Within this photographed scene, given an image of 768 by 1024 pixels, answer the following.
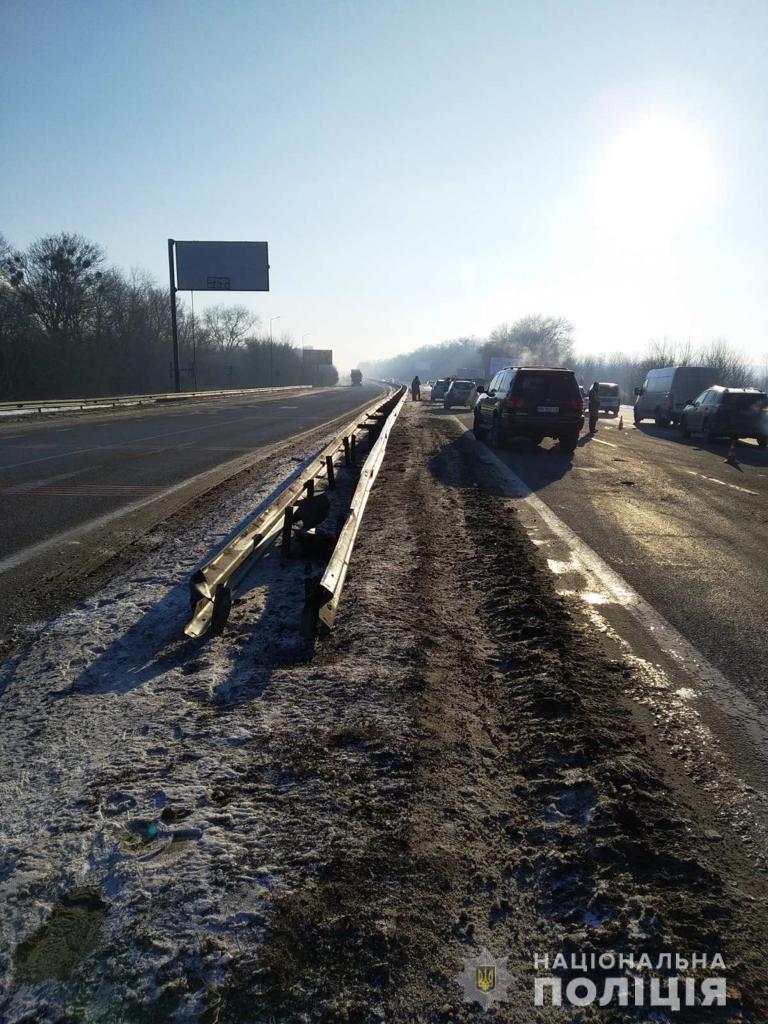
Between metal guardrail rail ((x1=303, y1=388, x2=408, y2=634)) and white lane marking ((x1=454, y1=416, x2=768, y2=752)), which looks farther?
metal guardrail rail ((x1=303, y1=388, x2=408, y2=634))

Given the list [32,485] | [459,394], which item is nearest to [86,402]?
[459,394]

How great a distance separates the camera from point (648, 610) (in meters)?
5.38

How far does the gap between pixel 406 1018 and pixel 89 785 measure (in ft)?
5.45

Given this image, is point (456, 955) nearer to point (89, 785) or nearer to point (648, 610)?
point (89, 785)

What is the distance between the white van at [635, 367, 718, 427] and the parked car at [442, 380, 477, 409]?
10.6 metres

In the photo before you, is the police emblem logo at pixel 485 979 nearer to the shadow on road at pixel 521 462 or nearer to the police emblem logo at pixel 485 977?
the police emblem logo at pixel 485 977

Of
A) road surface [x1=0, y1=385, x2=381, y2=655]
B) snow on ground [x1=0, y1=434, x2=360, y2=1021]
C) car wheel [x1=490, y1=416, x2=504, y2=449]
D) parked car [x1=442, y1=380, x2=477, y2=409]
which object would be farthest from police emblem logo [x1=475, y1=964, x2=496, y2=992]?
parked car [x1=442, y1=380, x2=477, y2=409]

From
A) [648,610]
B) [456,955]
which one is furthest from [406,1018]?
[648,610]

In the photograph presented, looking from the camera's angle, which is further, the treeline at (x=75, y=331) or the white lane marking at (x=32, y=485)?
the treeline at (x=75, y=331)

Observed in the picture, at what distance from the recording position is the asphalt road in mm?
4965

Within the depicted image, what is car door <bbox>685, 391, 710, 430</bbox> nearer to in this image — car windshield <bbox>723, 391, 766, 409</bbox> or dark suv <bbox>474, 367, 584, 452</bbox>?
car windshield <bbox>723, 391, 766, 409</bbox>

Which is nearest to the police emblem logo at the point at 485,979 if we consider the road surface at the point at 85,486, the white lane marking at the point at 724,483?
the road surface at the point at 85,486

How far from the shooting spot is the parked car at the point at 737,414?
20.3 m

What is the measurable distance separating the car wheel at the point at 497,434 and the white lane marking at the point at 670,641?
8142 mm
